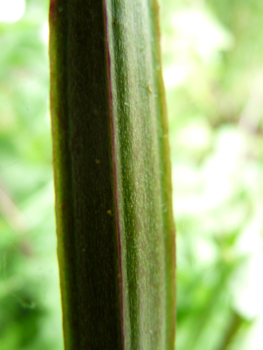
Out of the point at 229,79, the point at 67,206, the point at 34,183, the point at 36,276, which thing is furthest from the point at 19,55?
the point at 229,79

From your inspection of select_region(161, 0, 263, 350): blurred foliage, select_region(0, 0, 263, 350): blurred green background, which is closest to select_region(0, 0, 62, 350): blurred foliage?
select_region(0, 0, 263, 350): blurred green background

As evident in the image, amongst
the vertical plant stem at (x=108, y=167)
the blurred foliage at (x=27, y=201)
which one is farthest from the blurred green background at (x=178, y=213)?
the vertical plant stem at (x=108, y=167)

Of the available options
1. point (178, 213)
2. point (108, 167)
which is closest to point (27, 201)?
point (178, 213)

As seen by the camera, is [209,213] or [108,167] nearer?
[108,167]

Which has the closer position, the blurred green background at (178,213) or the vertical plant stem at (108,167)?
the vertical plant stem at (108,167)

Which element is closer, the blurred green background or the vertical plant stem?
the vertical plant stem

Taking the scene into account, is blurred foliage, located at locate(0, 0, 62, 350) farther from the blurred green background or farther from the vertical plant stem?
the vertical plant stem

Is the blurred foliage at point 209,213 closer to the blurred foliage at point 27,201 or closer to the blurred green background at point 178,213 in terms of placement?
the blurred green background at point 178,213

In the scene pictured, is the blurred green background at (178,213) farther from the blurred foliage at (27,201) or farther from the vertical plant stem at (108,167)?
the vertical plant stem at (108,167)

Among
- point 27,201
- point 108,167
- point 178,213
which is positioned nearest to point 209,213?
point 178,213

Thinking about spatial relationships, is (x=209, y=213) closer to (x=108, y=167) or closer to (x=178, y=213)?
(x=178, y=213)
